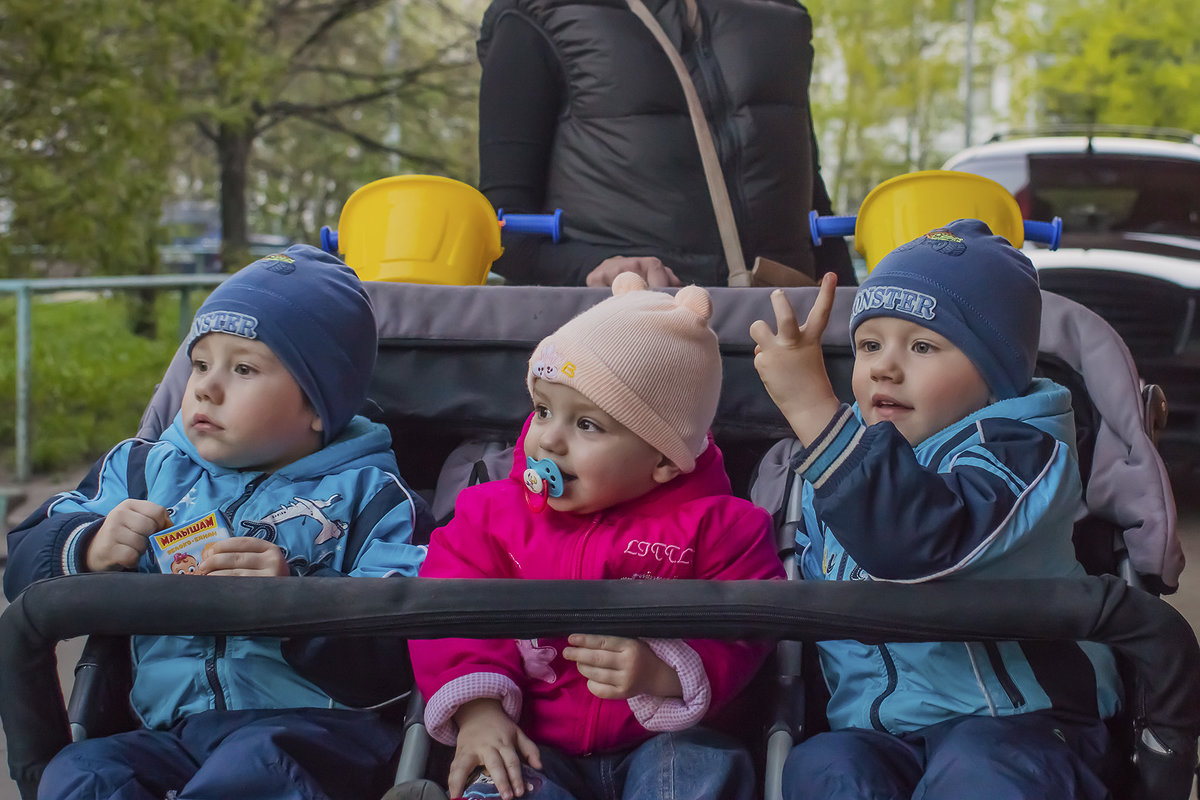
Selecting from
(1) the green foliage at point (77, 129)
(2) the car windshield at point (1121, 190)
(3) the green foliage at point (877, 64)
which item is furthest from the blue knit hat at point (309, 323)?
(3) the green foliage at point (877, 64)

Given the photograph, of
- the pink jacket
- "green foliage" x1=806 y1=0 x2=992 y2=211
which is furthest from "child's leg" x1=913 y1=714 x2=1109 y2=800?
"green foliage" x1=806 y1=0 x2=992 y2=211

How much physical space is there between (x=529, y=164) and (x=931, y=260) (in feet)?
4.30

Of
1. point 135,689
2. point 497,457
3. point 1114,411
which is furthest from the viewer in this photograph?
point 497,457

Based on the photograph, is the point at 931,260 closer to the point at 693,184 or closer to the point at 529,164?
the point at 693,184

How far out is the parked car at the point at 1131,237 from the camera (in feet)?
18.9

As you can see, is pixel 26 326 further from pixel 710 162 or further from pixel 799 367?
pixel 799 367

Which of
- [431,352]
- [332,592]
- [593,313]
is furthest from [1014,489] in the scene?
[431,352]

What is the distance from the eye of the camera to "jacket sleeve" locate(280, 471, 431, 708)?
195 cm

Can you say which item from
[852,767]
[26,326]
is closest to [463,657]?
[852,767]

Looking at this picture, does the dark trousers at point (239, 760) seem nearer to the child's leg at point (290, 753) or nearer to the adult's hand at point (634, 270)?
the child's leg at point (290, 753)

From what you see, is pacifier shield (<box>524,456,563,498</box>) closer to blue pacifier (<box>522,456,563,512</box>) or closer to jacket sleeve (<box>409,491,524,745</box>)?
A: blue pacifier (<box>522,456,563,512</box>)

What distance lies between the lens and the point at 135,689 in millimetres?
2025

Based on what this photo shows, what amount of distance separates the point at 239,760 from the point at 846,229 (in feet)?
5.78

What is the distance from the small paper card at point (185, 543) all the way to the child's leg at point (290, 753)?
0.24 m
